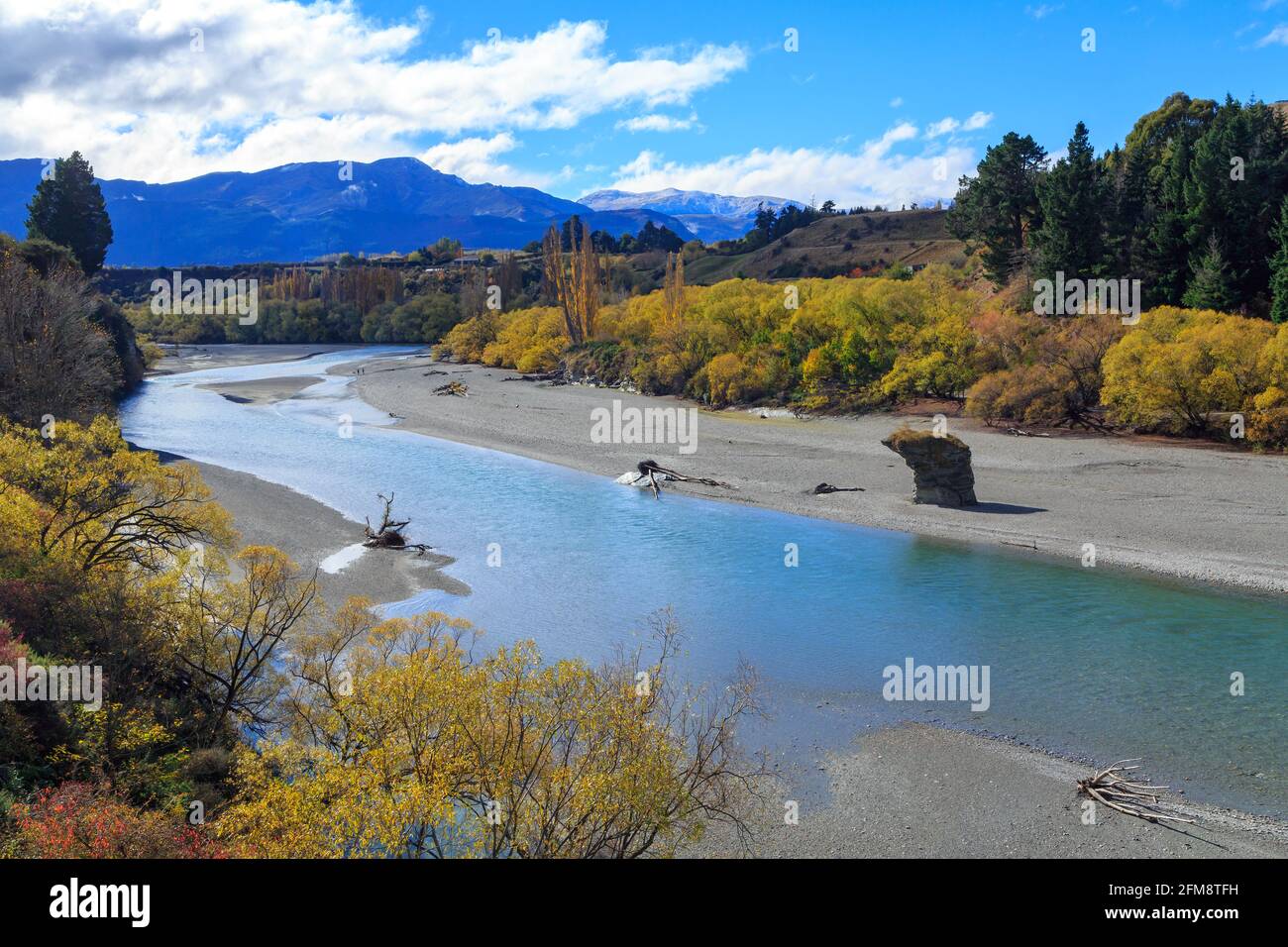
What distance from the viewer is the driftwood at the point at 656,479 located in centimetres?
3716

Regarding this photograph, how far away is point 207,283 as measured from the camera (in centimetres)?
15625

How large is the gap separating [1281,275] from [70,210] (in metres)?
87.0

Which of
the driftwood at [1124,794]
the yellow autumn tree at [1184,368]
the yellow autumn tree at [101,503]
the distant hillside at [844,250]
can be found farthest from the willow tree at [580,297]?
the driftwood at [1124,794]

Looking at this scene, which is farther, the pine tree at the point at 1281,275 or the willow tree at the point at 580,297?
the willow tree at the point at 580,297

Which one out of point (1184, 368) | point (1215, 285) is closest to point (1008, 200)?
point (1215, 285)

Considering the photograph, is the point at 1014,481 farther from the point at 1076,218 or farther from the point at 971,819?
the point at 971,819

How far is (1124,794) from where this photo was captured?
13.4 meters

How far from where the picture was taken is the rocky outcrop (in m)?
31.2

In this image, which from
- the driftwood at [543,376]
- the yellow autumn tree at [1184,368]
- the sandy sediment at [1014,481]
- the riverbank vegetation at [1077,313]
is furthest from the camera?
the driftwood at [543,376]

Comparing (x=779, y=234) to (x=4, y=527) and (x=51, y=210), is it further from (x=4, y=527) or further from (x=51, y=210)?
(x=4, y=527)

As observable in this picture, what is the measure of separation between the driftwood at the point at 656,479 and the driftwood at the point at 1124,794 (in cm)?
2350

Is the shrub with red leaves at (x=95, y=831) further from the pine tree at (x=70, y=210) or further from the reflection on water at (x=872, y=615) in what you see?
the pine tree at (x=70, y=210)
